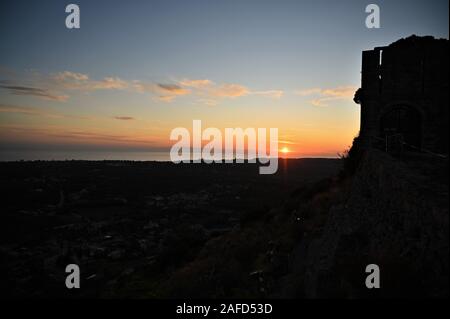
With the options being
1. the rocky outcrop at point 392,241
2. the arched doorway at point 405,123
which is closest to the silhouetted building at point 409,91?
the arched doorway at point 405,123

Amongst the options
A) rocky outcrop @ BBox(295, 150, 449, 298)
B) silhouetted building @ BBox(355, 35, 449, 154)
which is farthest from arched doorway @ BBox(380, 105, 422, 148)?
rocky outcrop @ BBox(295, 150, 449, 298)

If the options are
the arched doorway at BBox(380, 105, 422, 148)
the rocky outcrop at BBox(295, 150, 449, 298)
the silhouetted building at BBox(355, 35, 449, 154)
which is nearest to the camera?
the rocky outcrop at BBox(295, 150, 449, 298)

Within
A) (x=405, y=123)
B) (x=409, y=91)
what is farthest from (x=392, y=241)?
(x=409, y=91)

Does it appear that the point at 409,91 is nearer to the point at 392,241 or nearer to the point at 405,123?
the point at 405,123

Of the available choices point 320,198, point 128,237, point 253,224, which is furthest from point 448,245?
point 128,237

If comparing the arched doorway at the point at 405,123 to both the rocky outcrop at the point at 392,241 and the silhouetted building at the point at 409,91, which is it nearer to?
the silhouetted building at the point at 409,91

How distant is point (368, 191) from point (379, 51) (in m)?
8.22

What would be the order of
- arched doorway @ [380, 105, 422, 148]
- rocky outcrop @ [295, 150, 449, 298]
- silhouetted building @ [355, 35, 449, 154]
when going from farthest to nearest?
arched doorway @ [380, 105, 422, 148] → silhouetted building @ [355, 35, 449, 154] → rocky outcrop @ [295, 150, 449, 298]

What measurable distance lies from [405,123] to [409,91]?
1.51 metres

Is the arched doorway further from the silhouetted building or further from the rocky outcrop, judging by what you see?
the rocky outcrop

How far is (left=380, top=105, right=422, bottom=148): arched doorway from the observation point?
46.1 ft

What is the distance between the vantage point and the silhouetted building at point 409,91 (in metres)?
13.5

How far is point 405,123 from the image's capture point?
14.2 meters

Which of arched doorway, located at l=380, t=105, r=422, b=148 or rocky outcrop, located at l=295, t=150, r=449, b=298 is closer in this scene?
rocky outcrop, located at l=295, t=150, r=449, b=298
